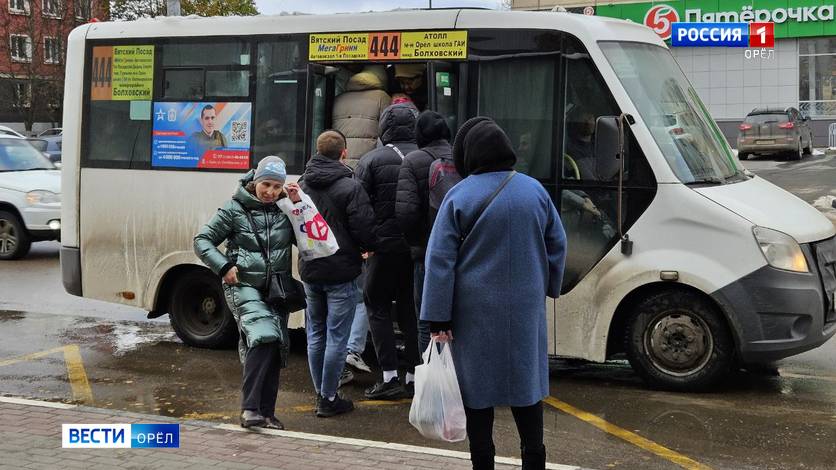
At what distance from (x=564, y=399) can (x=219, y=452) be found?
2.58m

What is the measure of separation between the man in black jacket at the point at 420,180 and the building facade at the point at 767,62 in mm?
34229

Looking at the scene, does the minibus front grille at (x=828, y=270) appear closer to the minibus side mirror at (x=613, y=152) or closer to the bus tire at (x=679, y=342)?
the bus tire at (x=679, y=342)

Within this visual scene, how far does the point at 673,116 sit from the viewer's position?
296 inches

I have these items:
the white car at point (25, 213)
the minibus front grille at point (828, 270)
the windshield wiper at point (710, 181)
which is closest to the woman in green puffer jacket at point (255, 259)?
the windshield wiper at point (710, 181)

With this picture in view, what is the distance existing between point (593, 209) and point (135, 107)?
4.09 m

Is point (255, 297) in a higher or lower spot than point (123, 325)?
higher

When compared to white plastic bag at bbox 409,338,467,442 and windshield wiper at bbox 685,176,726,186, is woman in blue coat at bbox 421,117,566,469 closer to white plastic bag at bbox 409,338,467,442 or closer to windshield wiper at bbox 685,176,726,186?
white plastic bag at bbox 409,338,467,442

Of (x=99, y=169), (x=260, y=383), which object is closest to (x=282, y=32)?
(x=99, y=169)

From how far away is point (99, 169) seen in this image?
9.09 metres

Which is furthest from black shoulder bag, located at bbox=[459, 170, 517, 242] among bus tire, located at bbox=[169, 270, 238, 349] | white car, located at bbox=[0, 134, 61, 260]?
white car, located at bbox=[0, 134, 61, 260]

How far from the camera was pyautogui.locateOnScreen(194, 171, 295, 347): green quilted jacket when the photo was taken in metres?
6.25

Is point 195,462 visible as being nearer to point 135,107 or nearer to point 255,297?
point 255,297

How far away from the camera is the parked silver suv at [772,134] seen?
3194 centimetres

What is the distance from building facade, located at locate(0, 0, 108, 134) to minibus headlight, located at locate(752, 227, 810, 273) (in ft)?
164
